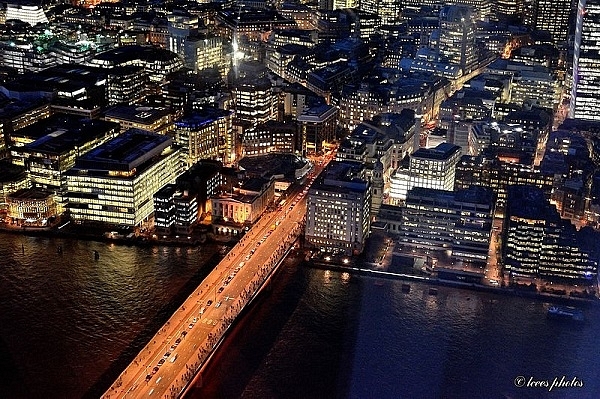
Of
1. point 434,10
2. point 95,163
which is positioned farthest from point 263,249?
point 434,10

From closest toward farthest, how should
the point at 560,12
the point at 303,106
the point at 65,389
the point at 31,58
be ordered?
the point at 65,389 → the point at 303,106 → the point at 31,58 → the point at 560,12

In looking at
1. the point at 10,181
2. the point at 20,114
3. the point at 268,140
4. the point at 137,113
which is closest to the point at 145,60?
the point at 137,113

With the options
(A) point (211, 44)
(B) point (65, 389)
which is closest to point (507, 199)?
(B) point (65, 389)

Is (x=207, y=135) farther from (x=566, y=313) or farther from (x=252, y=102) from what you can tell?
(x=566, y=313)

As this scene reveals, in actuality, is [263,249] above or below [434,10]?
below

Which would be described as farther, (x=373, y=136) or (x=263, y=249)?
(x=373, y=136)

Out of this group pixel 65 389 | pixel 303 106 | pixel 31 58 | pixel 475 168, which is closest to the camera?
pixel 65 389

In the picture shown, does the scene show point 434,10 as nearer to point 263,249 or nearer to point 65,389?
point 263,249
